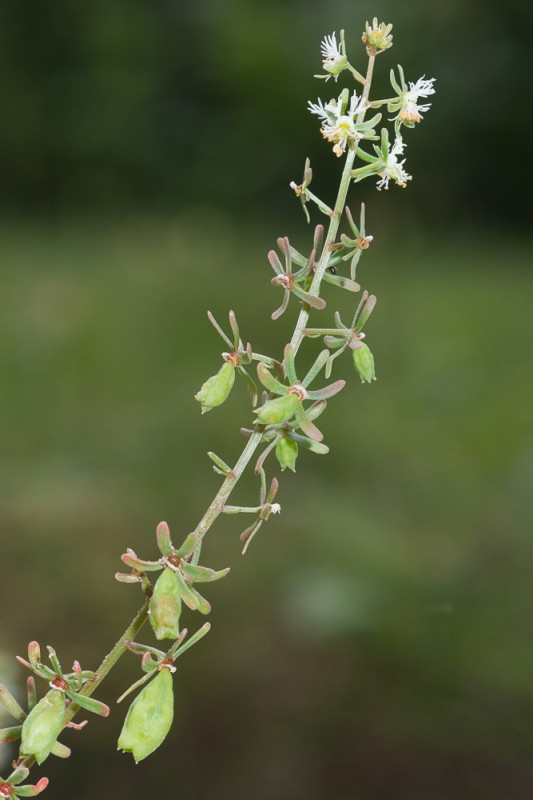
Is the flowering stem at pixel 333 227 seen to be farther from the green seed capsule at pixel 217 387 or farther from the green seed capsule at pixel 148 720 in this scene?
the green seed capsule at pixel 148 720

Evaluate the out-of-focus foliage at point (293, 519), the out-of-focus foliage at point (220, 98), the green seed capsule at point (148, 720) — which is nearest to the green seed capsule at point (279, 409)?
the green seed capsule at point (148, 720)

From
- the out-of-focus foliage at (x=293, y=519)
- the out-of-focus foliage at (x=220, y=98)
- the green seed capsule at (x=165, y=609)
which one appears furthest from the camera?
the out-of-focus foliage at (x=220, y=98)

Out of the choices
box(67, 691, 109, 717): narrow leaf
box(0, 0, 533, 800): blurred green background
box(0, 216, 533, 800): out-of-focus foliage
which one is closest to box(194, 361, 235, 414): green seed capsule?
box(67, 691, 109, 717): narrow leaf

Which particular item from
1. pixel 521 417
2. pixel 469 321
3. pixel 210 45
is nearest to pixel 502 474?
pixel 521 417

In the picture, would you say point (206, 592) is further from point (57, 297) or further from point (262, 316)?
point (57, 297)

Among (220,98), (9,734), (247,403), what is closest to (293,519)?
(247,403)
